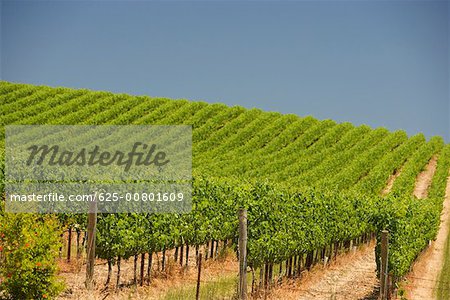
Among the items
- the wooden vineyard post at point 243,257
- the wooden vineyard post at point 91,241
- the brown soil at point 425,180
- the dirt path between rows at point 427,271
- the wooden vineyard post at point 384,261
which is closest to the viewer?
the wooden vineyard post at point 243,257

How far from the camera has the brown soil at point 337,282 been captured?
19953mm

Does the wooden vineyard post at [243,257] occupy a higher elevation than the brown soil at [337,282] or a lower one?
higher

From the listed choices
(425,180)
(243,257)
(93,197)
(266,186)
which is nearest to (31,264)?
(93,197)

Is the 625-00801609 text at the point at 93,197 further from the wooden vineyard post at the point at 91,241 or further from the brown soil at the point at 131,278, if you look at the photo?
the wooden vineyard post at the point at 91,241

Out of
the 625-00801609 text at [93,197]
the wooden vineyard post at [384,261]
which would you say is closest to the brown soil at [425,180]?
the wooden vineyard post at [384,261]

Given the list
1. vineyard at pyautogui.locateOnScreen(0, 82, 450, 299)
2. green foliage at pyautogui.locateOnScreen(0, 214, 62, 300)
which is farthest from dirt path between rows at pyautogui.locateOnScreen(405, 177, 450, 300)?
green foliage at pyautogui.locateOnScreen(0, 214, 62, 300)

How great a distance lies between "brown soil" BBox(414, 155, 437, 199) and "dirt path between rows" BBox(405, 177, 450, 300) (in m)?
10.7

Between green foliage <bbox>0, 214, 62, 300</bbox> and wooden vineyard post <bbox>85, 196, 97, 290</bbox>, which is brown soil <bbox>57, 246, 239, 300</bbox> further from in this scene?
green foliage <bbox>0, 214, 62, 300</bbox>

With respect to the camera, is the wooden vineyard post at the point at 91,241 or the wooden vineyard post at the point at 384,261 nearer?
the wooden vineyard post at the point at 91,241

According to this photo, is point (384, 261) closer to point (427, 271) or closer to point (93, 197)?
point (93, 197)

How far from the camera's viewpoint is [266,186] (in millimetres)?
22344

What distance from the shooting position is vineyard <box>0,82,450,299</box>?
18.7 metres

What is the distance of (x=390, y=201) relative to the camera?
878 inches

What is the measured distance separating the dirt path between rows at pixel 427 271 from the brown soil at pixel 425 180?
35.0 feet
